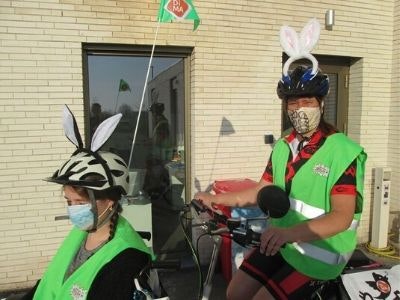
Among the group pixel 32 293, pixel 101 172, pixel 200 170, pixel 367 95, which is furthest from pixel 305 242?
pixel 367 95

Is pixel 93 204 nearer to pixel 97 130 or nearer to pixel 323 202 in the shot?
pixel 97 130

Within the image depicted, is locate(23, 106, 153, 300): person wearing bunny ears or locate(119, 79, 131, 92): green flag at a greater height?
locate(119, 79, 131, 92): green flag

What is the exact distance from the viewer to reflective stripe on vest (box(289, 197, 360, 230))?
2.15 metres

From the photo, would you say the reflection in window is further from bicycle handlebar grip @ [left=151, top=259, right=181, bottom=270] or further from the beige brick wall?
bicycle handlebar grip @ [left=151, top=259, right=181, bottom=270]

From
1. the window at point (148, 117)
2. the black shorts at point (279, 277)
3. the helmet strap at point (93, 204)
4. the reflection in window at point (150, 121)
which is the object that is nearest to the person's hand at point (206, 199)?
the black shorts at point (279, 277)

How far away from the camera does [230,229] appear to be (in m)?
2.00

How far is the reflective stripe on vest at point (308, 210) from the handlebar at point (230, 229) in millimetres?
381

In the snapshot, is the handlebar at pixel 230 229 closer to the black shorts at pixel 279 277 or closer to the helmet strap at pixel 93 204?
the black shorts at pixel 279 277

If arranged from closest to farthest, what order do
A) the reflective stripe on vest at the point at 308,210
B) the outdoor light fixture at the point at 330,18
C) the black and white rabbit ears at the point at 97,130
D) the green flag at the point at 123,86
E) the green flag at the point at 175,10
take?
the black and white rabbit ears at the point at 97,130 → the reflective stripe on vest at the point at 308,210 → the green flag at the point at 175,10 → the green flag at the point at 123,86 → the outdoor light fixture at the point at 330,18

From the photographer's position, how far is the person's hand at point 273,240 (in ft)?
6.23

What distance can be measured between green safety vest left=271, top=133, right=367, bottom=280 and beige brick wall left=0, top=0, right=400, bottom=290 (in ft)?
10.6

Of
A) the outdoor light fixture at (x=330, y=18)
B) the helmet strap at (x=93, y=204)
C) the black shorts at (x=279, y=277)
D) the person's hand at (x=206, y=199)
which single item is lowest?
the black shorts at (x=279, y=277)

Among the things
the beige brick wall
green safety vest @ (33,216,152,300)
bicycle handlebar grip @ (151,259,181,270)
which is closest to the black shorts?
bicycle handlebar grip @ (151,259,181,270)

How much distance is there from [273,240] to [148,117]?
405 centimetres
